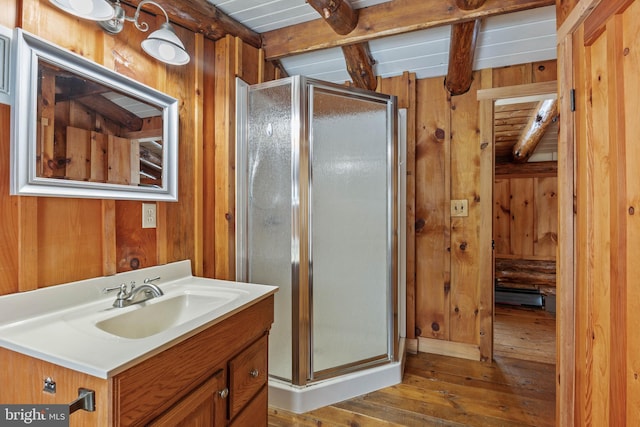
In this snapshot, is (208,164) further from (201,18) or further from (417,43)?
(417,43)

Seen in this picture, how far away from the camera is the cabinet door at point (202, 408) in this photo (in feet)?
2.76

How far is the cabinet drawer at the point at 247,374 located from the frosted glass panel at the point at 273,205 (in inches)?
18.8

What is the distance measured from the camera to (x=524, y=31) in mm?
1966

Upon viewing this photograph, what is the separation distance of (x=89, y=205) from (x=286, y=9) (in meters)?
1.54

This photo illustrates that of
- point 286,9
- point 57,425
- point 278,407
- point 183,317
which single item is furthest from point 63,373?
point 286,9

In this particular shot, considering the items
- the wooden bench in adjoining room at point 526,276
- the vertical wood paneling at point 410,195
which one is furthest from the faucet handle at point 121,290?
the wooden bench in adjoining room at point 526,276

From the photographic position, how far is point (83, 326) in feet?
3.12

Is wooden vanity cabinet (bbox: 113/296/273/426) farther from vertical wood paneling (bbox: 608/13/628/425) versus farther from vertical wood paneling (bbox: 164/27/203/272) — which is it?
vertical wood paneling (bbox: 608/13/628/425)

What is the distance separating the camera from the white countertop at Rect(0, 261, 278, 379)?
722 mm

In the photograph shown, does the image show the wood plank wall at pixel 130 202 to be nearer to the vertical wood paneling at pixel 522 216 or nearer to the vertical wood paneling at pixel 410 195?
the vertical wood paneling at pixel 410 195

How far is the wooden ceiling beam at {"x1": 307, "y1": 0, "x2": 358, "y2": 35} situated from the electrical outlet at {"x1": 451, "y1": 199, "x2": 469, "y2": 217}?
59.1 inches

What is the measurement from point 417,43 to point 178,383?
7.80 ft

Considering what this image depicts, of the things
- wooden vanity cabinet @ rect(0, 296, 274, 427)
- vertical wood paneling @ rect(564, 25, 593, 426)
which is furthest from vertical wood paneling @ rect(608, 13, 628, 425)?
wooden vanity cabinet @ rect(0, 296, 274, 427)

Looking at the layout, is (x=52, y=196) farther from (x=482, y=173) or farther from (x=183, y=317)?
(x=482, y=173)
